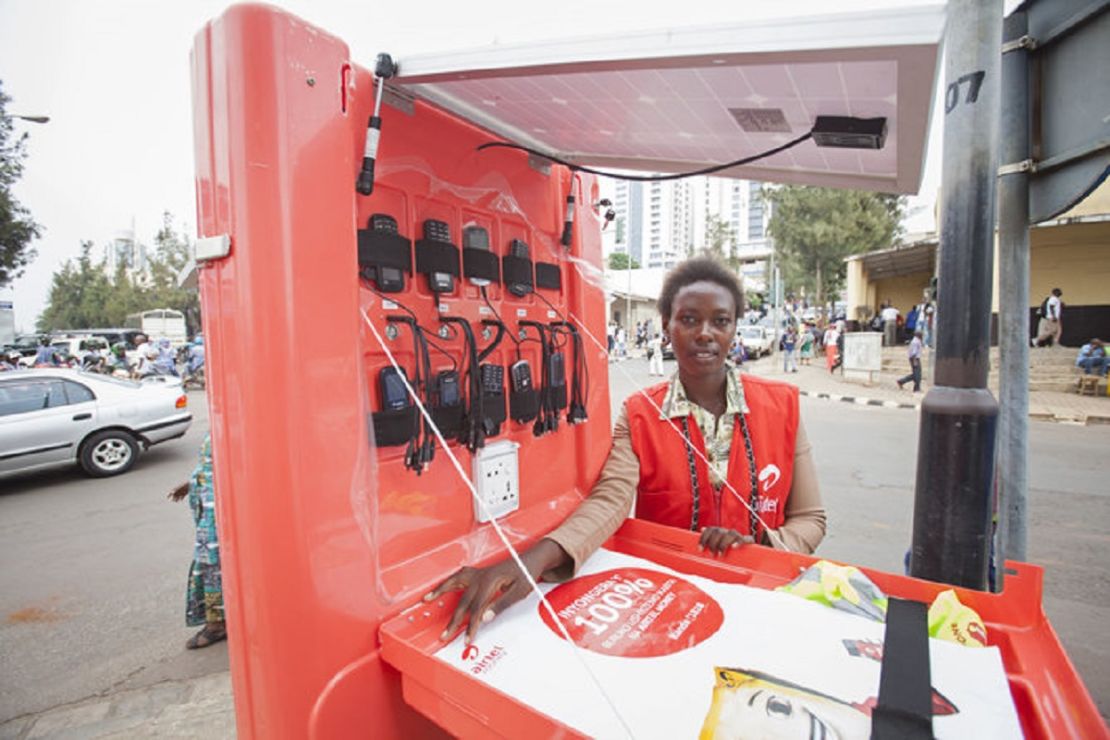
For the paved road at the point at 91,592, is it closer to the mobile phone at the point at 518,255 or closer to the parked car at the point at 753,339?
the mobile phone at the point at 518,255

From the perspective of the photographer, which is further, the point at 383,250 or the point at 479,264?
the point at 479,264

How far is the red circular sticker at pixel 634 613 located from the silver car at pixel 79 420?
767 cm

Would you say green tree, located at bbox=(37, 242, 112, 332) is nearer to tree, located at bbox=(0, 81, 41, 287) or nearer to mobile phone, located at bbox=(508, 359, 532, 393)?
tree, located at bbox=(0, 81, 41, 287)

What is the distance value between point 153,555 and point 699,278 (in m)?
4.75

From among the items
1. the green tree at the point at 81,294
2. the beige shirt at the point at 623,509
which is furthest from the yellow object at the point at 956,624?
the green tree at the point at 81,294

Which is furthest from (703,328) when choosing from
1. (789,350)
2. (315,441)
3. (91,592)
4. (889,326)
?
(889,326)

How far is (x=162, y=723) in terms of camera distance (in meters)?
2.45

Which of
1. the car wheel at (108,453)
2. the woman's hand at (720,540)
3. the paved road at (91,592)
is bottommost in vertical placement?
the paved road at (91,592)

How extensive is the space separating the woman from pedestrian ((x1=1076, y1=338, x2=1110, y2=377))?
A: 13.5 metres

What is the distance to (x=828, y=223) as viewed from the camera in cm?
2266

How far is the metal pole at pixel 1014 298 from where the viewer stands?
1.69 m

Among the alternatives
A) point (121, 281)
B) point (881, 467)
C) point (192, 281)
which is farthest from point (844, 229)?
point (121, 281)

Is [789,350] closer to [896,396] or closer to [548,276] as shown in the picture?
[896,396]

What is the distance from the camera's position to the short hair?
200cm
